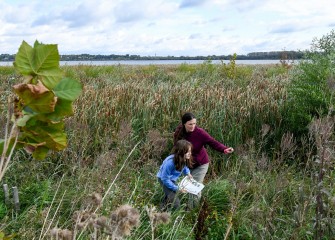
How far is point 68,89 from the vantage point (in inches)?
37.6

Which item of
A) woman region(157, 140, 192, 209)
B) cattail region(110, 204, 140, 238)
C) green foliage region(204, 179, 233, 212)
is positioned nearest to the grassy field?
green foliage region(204, 179, 233, 212)

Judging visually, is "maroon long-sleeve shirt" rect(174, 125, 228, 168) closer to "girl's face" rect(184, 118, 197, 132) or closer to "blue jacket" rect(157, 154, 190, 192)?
"girl's face" rect(184, 118, 197, 132)

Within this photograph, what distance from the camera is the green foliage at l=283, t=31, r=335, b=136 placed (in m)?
7.21

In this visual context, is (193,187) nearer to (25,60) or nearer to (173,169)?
(173,169)

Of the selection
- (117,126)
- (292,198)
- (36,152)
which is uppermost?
(36,152)

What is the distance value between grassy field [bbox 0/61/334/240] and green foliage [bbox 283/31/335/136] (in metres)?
0.24

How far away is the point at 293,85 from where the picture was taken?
7.94 m

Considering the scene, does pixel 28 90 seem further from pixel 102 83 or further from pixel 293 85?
pixel 102 83

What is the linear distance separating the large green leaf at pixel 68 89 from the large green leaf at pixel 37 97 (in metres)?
0.02

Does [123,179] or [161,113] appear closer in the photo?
[123,179]

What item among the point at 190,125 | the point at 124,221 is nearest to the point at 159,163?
the point at 190,125

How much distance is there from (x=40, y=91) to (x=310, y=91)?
684 cm

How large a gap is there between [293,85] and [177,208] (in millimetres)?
3981

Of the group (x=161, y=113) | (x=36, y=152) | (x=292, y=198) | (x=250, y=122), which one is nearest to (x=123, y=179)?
(x=292, y=198)
